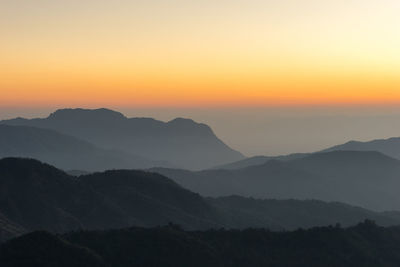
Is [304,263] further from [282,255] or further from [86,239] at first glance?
[86,239]

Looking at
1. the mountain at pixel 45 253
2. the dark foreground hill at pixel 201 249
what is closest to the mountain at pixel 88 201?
the dark foreground hill at pixel 201 249

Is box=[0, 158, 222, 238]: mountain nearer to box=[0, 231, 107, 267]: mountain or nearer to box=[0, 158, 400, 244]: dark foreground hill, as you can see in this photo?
box=[0, 158, 400, 244]: dark foreground hill

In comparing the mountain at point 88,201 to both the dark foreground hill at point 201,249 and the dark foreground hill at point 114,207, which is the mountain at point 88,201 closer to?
the dark foreground hill at point 114,207

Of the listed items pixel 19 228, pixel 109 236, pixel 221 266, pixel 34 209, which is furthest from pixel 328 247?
pixel 34 209

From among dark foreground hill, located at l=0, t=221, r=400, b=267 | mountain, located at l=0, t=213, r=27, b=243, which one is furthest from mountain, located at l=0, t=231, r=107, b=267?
mountain, located at l=0, t=213, r=27, b=243

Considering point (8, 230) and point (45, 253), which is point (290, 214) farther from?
point (45, 253)

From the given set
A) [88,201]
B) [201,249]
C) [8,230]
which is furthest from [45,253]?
[88,201]
